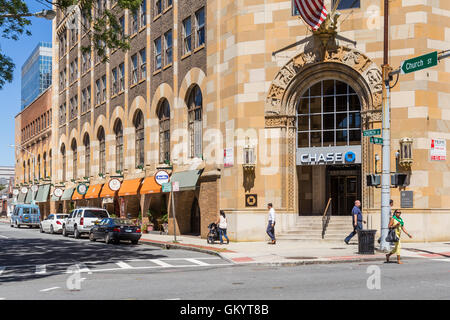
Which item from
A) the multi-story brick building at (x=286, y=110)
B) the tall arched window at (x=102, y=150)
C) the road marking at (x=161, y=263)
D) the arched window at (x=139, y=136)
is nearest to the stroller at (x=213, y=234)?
the multi-story brick building at (x=286, y=110)

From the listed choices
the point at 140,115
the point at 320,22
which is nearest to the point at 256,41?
the point at 320,22

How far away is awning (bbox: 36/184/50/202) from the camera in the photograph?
62938mm

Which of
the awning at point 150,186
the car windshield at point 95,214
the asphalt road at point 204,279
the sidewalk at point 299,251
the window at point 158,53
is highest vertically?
the window at point 158,53

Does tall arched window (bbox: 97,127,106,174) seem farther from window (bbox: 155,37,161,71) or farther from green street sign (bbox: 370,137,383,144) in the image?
green street sign (bbox: 370,137,383,144)

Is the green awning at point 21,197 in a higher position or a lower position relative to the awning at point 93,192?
lower

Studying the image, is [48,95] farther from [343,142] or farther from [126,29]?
[343,142]

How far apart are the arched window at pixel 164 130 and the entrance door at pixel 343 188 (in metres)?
11.1

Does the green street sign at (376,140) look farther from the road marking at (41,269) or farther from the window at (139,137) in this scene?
the window at (139,137)

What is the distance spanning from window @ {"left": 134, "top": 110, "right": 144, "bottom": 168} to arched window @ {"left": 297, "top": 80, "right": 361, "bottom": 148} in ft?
51.9

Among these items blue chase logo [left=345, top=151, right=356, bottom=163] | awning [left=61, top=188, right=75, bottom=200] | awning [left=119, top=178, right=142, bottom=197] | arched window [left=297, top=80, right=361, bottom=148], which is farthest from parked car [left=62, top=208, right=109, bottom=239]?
awning [left=61, top=188, right=75, bottom=200]

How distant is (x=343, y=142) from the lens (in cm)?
2859

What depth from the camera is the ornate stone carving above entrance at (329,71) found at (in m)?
25.2

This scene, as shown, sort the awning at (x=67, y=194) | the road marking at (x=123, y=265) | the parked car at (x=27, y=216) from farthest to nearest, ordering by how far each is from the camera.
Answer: the awning at (x=67, y=194), the parked car at (x=27, y=216), the road marking at (x=123, y=265)
